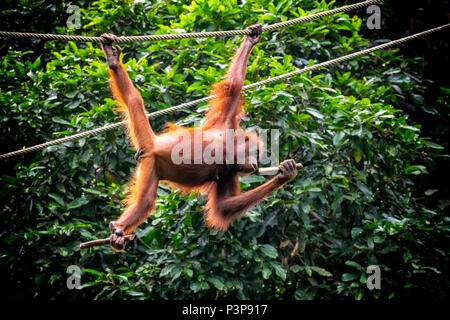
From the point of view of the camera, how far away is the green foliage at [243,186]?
457 cm

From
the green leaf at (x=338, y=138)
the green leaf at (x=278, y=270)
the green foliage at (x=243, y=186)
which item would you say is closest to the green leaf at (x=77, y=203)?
the green foliage at (x=243, y=186)

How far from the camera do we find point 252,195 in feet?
13.0

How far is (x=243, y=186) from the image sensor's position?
15.1 ft

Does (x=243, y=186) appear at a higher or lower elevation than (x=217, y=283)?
higher

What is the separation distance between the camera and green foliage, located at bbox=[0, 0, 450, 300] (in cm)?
457

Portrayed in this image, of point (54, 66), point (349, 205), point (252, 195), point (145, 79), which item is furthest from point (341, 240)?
point (54, 66)

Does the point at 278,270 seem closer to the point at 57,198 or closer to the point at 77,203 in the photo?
the point at 77,203

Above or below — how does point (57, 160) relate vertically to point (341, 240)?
above

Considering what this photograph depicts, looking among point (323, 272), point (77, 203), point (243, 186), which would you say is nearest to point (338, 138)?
point (243, 186)

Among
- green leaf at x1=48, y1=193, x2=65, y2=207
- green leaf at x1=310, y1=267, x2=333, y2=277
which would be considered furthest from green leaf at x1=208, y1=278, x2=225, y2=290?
green leaf at x1=48, y1=193, x2=65, y2=207
